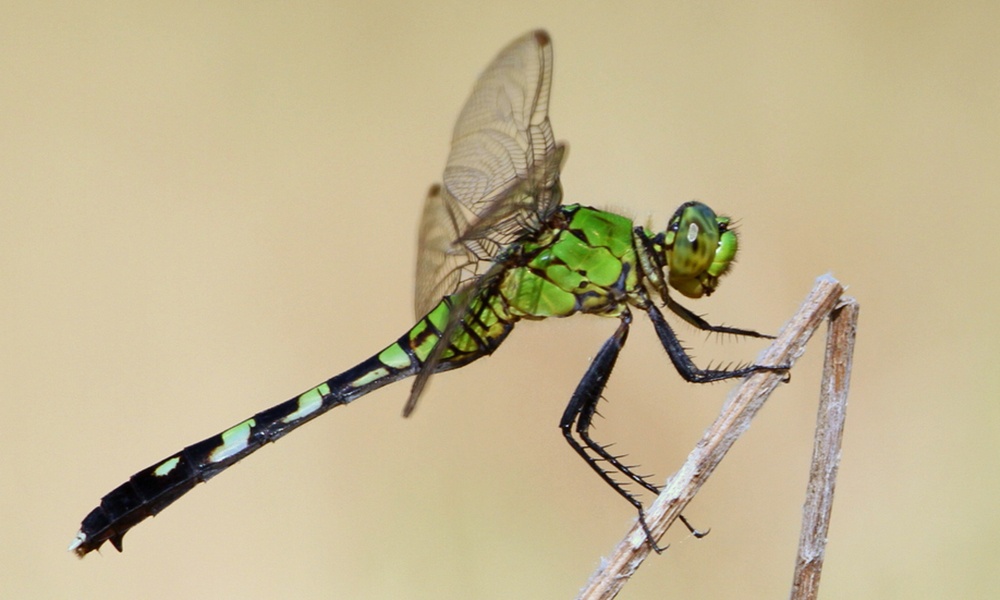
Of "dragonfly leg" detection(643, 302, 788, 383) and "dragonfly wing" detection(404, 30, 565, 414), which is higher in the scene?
"dragonfly wing" detection(404, 30, 565, 414)

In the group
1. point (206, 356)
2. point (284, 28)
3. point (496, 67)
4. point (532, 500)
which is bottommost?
point (532, 500)

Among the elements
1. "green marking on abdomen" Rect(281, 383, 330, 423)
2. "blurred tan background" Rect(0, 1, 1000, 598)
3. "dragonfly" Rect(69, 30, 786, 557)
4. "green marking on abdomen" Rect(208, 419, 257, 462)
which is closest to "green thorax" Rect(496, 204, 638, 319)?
"dragonfly" Rect(69, 30, 786, 557)

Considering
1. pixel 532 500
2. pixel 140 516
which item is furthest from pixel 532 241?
pixel 140 516

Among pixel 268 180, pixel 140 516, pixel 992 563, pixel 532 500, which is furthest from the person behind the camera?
pixel 268 180

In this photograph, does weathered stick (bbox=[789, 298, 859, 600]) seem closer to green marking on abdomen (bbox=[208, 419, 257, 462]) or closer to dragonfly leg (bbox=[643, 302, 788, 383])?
dragonfly leg (bbox=[643, 302, 788, 383])

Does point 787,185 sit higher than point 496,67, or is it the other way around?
point 496,67

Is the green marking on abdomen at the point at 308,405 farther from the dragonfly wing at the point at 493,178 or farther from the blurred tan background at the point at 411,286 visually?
the blurred tan background at the point at 411,286

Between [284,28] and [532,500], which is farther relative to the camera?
[284,28]

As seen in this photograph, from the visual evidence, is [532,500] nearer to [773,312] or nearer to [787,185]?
[773,312]
